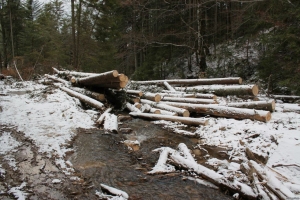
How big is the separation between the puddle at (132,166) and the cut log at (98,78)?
2258 millimetres

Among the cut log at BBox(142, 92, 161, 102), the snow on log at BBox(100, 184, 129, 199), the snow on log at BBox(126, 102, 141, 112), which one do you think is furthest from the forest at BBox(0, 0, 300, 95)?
the snow on log at BBox(100, 184, 129, 199)

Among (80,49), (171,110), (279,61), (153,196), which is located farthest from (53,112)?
(80,49)

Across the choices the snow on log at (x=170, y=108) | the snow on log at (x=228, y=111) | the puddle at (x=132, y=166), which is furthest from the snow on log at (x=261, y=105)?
the puddle at (x=132, y=166)

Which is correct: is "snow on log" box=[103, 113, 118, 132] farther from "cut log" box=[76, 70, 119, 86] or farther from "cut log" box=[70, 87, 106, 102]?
"cut log" box=[70, 87, 106, 102]

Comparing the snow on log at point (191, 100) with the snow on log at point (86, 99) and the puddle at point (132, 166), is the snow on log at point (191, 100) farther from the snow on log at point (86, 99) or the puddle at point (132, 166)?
the snow on log at point (86, 99)

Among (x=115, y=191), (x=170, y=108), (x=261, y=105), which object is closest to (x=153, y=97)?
(x=170, y=108)

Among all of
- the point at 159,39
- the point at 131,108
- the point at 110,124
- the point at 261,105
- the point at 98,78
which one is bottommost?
the point at 110,124

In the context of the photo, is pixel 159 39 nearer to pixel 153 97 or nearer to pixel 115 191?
pixel 153 97

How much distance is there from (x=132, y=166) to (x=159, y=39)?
12595mm

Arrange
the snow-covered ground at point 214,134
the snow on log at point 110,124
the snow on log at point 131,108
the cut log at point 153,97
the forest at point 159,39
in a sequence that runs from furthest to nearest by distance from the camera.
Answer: the forest at point 159,39, the cut log at point 153,97, the snow on log at point 131,108, the snow on log at point 110,124, the snow-covered ground at point 214,134

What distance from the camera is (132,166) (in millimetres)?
4281

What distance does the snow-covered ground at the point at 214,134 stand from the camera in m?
4.00

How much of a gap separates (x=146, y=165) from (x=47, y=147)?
2.21 meters

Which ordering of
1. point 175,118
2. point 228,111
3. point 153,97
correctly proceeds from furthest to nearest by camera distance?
point 153,97, point 175,118, point 228,111
